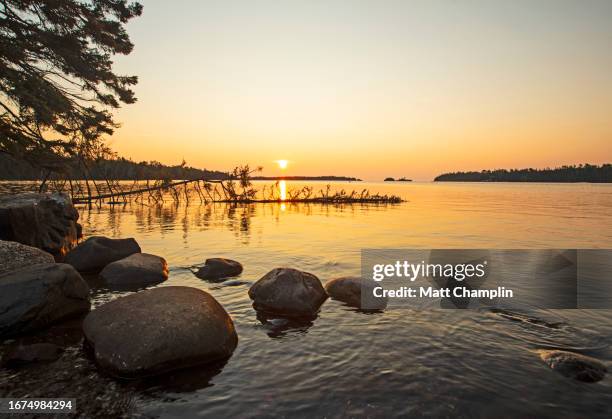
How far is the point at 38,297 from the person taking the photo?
7.04 meters

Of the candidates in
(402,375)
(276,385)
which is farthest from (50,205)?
(402,375)

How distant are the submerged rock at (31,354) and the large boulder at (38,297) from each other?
0.86 m

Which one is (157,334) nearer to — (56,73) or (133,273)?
(133,273)

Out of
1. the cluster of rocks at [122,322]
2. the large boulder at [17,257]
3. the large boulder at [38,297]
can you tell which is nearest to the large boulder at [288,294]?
the cluster of rocks at [122,322]

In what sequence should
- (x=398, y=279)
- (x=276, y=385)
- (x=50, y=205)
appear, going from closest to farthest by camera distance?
(x=276, y=385) < (x=398, y=279) < (x=50, y=205)

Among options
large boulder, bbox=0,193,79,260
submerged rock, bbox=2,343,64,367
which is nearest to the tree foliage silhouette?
large boulder, bbox=0,193,79,260

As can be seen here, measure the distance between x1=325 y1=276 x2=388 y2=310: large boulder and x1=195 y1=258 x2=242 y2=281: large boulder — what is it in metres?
3.70

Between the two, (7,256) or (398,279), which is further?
(398,279)

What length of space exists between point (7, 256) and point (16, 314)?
2879 mm

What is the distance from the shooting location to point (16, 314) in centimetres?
670

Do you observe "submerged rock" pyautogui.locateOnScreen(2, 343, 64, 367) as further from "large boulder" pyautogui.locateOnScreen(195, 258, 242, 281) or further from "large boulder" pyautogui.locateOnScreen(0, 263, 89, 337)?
"large boulder" pyautogui.locateOnScreen(195, 258, 242, 281)

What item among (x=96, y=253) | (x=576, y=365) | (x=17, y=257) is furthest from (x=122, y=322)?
(x=96, y=253)

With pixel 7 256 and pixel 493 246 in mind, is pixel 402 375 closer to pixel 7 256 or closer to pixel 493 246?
pixel 7 256

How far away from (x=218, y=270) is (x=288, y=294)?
418cm
